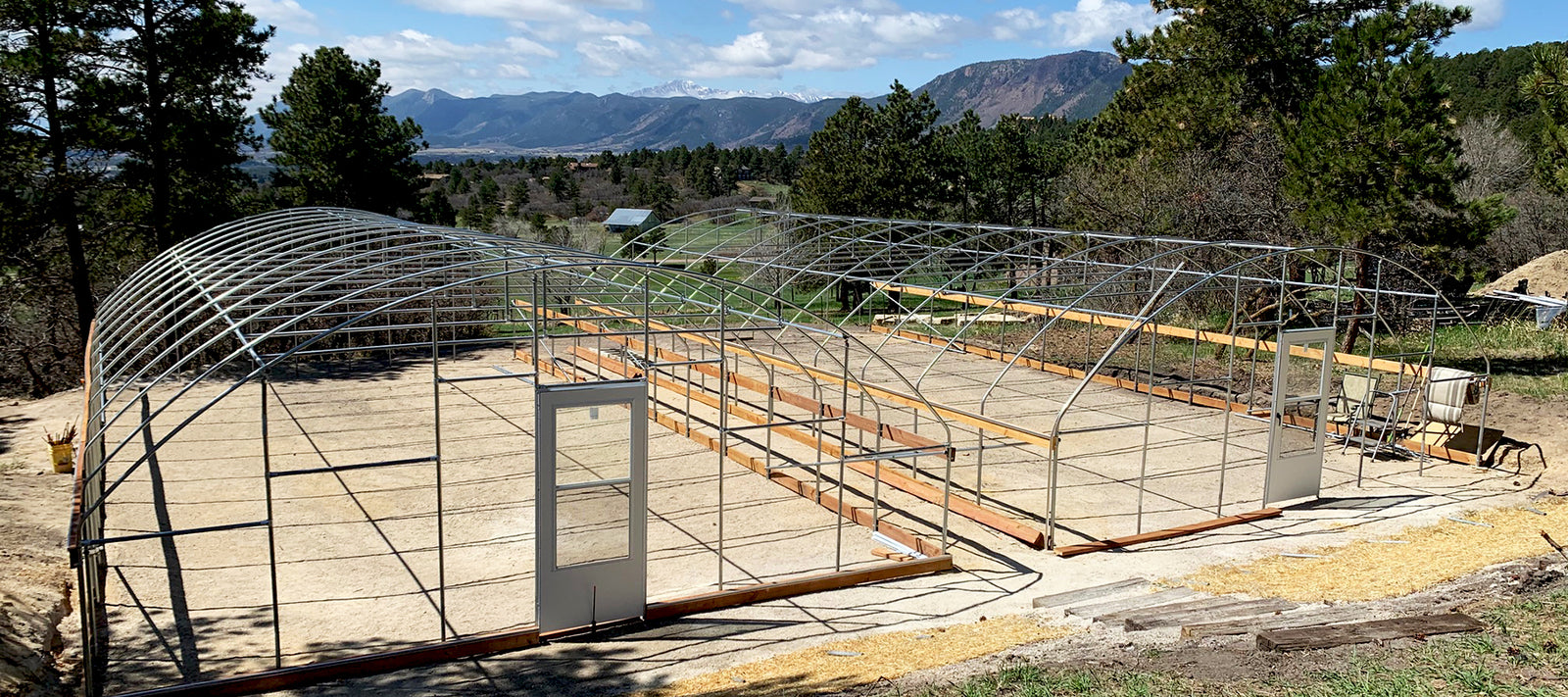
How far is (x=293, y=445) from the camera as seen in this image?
16781 millimetres

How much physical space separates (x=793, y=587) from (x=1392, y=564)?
6.77 m

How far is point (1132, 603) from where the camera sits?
10.4 m

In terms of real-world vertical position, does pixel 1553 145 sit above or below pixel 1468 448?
above

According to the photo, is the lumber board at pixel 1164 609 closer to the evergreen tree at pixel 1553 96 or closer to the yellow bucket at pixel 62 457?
the yellow bucket at pixel 62 457

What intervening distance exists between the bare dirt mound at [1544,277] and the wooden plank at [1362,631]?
78.6 ft

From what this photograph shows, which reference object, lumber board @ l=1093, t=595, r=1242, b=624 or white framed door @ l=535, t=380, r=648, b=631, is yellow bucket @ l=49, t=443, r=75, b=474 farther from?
lumber board @ l=1093, t=595, r=1242, b=624

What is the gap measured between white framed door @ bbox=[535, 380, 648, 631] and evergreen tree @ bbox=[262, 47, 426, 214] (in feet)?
63.9

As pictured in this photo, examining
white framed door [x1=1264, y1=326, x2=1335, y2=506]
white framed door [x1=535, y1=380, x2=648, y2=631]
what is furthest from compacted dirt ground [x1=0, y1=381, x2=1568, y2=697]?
white framed door [x1=1264, y1=326, x2=1335, y2=506]

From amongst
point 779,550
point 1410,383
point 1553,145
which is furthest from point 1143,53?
point 779,550

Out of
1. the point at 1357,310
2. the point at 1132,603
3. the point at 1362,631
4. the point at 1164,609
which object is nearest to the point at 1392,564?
the point at 1132,603

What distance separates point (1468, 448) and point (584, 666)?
50.2 feet

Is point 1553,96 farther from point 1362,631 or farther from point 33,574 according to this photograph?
point 33,574

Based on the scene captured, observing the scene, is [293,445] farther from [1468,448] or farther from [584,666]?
[1468,448]

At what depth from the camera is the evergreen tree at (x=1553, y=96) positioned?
19125mm
